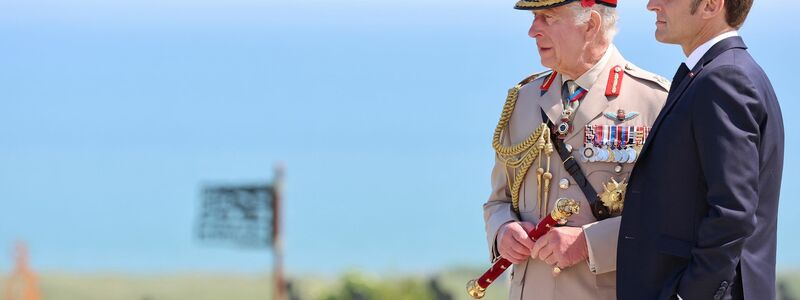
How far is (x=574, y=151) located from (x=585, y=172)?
0.07 m

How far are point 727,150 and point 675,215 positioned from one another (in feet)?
0.68

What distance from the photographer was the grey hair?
333 cm

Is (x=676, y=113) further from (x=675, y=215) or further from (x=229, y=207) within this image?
(x=229, y=207)

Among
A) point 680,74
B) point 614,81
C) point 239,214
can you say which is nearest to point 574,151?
point 614,81

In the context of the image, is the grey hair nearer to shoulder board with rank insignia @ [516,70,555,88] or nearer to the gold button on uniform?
shoulder board with rank insignia @ [516,70,555,88]

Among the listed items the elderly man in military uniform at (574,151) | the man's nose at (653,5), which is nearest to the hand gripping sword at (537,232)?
the elderly man in military uniform at (574,151)

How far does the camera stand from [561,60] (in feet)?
11.1

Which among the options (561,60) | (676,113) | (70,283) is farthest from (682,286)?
(70,283)

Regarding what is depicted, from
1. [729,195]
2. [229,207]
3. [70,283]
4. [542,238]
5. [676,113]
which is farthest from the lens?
[70,283]

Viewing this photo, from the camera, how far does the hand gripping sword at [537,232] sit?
10.4 feet

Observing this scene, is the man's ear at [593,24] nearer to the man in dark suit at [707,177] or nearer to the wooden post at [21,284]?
the man in dark suit at [707,177]

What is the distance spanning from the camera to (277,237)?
37.6 feet

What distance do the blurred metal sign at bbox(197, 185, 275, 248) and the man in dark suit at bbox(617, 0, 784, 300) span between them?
798 centimetres

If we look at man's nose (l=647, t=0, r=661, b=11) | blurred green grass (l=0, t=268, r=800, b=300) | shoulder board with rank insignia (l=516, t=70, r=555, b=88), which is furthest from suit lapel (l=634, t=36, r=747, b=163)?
blurred green grass (l=0, t=268, r=800, b=300)
